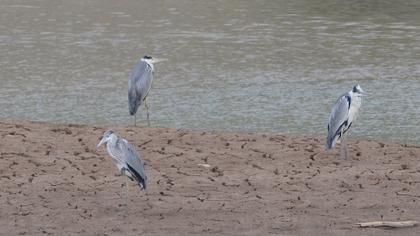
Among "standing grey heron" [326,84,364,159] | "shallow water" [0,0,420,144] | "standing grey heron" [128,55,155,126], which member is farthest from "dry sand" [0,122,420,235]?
"shallow water" [0,0,420,144]

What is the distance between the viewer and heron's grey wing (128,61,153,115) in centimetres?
1270

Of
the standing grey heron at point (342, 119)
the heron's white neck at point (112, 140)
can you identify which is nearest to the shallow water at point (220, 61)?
the standing grey heron at point (342, 119)

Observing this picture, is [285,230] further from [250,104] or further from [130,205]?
[250,104]

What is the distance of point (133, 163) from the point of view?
8.63 m

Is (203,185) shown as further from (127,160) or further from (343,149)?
(343,149)

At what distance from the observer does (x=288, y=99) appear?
14594 mm

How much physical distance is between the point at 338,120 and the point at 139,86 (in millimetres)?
3121

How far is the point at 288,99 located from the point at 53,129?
3.92 m

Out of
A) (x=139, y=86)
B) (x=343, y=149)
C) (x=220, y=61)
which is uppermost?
(x=343, y=149)

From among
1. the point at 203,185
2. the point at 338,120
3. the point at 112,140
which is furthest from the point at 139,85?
the point at 112,140

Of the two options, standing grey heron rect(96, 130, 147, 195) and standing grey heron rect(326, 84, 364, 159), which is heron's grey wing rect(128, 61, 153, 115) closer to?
standing grey heron rect(326, 84, 364, 159)

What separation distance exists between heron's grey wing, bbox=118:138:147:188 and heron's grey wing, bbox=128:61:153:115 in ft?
12.9

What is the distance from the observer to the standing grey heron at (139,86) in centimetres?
1270

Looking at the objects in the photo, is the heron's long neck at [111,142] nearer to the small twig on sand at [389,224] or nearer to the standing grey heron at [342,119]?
the small twig on sand at [389,224]
